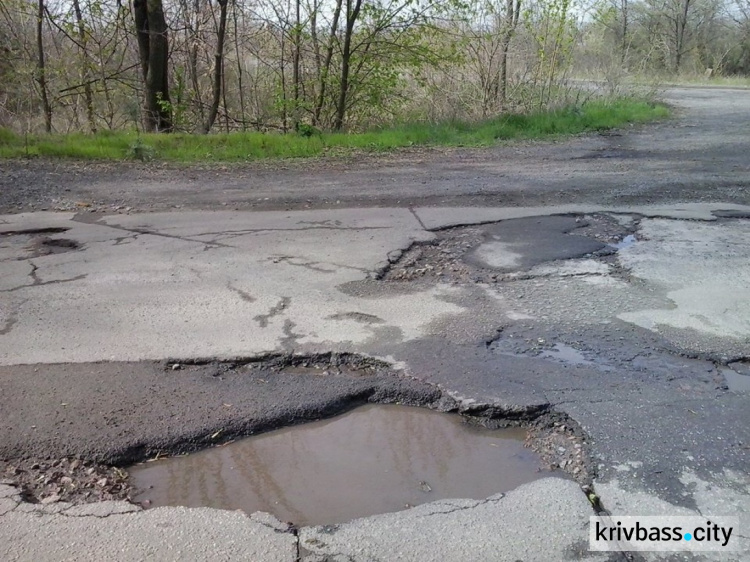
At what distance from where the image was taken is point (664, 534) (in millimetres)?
2637

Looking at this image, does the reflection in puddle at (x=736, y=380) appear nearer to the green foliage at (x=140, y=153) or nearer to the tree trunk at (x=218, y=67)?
the green foliage at (x=140, y=153)

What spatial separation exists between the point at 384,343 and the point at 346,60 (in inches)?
432

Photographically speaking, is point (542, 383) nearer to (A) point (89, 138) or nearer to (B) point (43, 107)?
(A) point (89, 138)

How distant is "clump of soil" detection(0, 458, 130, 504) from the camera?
2.91m

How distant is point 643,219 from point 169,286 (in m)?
4.81

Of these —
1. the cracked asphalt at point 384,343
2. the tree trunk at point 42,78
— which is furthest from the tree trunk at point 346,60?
the cracked asphalt at point 384,343

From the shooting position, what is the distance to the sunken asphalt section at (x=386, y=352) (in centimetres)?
270

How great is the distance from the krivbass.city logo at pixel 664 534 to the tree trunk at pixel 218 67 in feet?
44.4

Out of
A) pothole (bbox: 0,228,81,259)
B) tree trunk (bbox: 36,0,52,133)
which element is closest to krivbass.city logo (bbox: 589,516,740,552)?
pothole (bbox: 0,228,81,259)

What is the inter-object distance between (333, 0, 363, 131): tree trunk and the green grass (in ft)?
4.87

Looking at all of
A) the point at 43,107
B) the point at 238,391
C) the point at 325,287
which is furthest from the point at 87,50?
the point at 238,391

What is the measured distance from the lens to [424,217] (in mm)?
7109

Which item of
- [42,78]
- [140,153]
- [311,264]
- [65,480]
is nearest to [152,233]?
[311,264]

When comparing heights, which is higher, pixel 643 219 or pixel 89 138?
pixel 89 138
